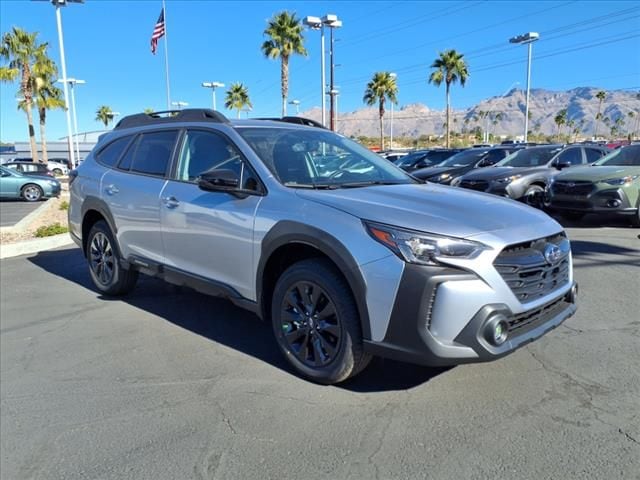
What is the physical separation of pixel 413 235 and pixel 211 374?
1.84 m

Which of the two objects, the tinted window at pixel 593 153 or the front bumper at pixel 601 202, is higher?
the tinted window at pixel 593 153

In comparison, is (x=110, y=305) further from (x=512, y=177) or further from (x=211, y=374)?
(x=512, y=177)

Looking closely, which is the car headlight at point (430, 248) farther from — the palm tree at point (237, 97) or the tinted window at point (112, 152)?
the palm tree at point (237, 97)

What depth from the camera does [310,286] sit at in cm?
338

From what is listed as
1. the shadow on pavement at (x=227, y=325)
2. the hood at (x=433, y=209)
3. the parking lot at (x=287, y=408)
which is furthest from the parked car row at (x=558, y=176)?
the shadow on pavement at (x=227, y=325)

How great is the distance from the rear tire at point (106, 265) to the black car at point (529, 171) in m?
Result: 7.57

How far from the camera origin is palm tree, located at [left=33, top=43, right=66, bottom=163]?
34031 millimetres

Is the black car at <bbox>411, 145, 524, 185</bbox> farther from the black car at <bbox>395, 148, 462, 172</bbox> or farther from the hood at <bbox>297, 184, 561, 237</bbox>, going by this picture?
the hood at <bbox>297, 184, 561, 237</bbox>

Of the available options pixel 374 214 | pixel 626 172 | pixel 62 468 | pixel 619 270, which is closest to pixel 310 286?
pixel 374 214

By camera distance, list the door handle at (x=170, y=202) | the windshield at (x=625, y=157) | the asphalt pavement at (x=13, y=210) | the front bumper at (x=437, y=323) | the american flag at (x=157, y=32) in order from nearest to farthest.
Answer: the front bumper at (x=437, y=323) → the door handle at (x=170, y=202) → the windshield at (x=625, y=157) → the asphalt pavement at (x=13, y=210) → the american flag at (x=157, y=32)

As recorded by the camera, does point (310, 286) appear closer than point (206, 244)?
Yes

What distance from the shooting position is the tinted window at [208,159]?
389 centimetres

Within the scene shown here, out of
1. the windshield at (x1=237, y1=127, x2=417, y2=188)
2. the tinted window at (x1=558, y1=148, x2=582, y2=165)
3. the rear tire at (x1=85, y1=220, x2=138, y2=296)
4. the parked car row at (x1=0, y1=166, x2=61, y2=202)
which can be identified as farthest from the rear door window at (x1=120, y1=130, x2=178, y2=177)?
the parked car row at (x1=0, y1=166, x2=61, y2=202)

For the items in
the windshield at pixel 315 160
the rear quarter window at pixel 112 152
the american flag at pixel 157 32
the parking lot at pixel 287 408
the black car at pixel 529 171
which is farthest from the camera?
the american flag at pixel 157 32
